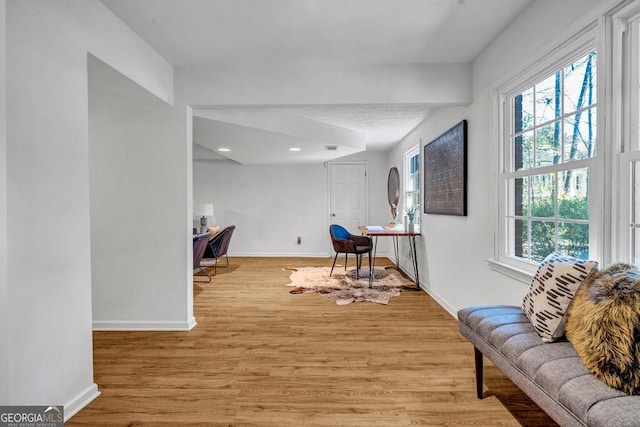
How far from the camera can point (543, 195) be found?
2.12 meters

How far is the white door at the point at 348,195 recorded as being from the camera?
273 inches

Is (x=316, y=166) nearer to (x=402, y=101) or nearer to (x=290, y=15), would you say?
(x=402, y=101)

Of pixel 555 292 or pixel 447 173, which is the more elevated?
pixel 447 173

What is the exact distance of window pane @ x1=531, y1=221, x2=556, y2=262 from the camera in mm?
2033

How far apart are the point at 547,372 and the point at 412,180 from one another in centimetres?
416

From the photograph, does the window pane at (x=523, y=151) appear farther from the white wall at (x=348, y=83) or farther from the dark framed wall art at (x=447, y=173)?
the white wall at (x=348, y=83)

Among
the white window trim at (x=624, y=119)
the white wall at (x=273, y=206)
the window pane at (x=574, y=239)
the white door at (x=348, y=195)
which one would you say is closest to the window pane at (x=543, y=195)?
the window pane at (x=574, y=239)

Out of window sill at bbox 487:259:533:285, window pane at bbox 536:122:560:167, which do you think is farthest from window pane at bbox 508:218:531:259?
window pane at bbox 536:122:560:167

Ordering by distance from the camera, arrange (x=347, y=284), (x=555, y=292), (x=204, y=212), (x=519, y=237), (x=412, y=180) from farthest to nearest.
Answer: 1. (x=204, y=212)
2. (x=412, y=180)
3. (x=347, y=284)
4. (x=519, y=237)
5. (x=555, y=292)

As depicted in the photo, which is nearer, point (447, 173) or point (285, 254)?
point (447, 173)

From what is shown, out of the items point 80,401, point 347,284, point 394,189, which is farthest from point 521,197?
point 394,189

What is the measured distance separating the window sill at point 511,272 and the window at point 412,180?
229 centimetres

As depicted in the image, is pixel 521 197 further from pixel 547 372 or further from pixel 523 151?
pixel 547 372

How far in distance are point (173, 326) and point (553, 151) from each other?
3218 millimetres
